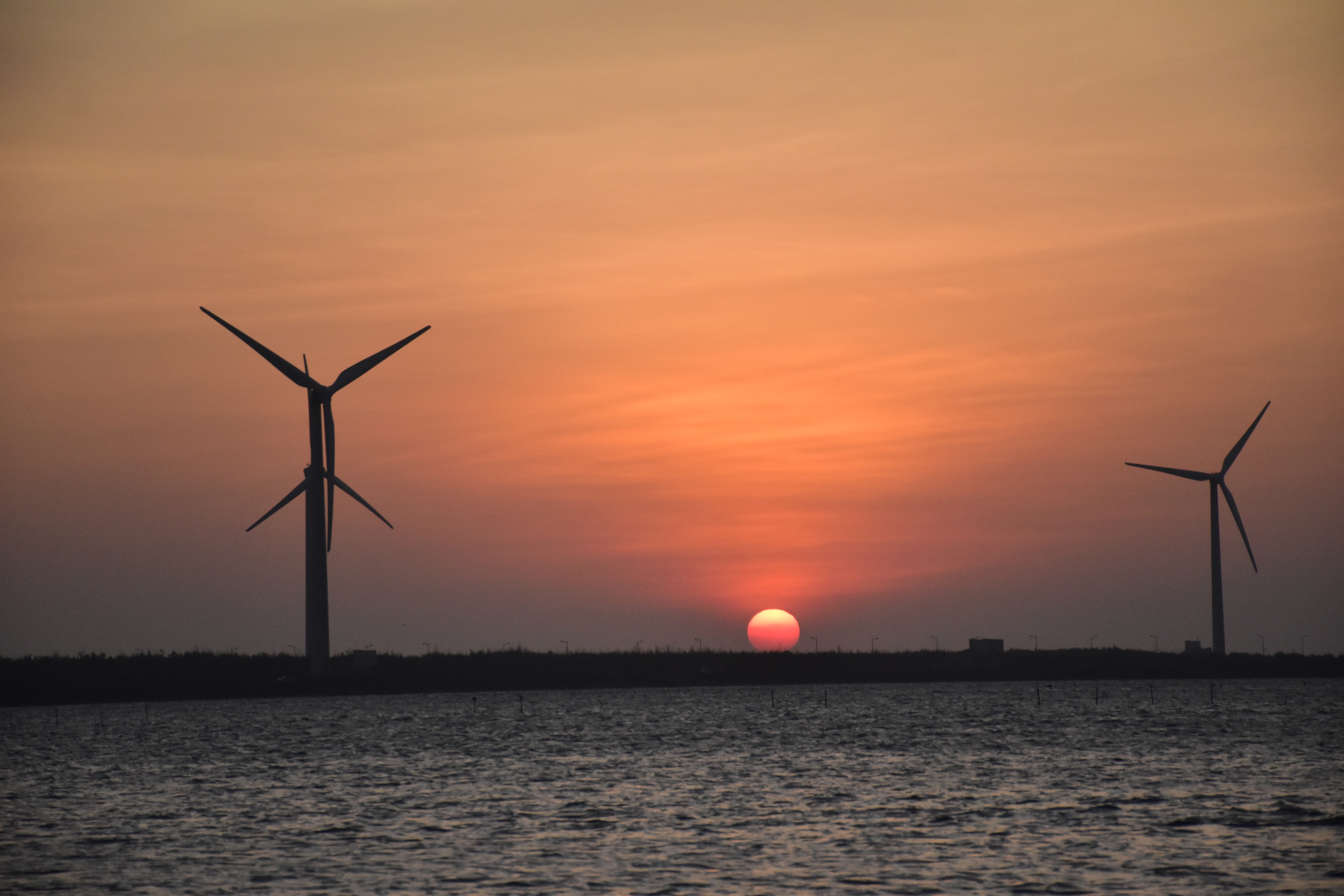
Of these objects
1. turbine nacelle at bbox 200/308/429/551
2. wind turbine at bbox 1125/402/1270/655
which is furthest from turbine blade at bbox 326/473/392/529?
wind turbine at bbox 1125/402/1270/655

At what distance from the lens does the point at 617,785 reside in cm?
6781

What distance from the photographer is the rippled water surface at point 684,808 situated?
42.0m

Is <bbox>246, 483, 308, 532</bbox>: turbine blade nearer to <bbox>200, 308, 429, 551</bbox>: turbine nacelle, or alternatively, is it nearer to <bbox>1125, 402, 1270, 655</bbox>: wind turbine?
<bbox>200, 308, 429, 551</bbox>: turbine nacelle

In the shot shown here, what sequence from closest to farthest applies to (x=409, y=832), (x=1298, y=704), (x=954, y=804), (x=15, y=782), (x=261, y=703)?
(x=409, y=832), (x=954, y=804), (x=15, y=782), (x=1298, y=704), (x=261, y=703)

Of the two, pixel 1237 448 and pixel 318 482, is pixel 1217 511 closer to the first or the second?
pixel 1237 448

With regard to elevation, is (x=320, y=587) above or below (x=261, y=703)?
above

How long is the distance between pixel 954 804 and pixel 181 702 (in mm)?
141393

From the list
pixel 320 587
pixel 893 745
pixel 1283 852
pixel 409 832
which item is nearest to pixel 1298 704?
pixel 893 745

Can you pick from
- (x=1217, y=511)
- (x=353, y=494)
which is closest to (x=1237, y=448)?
(x=1217, y=511)

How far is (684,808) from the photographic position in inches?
2287

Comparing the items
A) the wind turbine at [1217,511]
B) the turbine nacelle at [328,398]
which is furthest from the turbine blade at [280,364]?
the wind turbine at [1217,511]

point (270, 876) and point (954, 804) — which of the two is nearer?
point (270, 876)

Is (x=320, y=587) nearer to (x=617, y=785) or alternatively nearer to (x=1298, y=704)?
(x=617, y=785)

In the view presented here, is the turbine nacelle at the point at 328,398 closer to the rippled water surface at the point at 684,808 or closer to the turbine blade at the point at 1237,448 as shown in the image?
the rippled water surface at the point at 684,808
